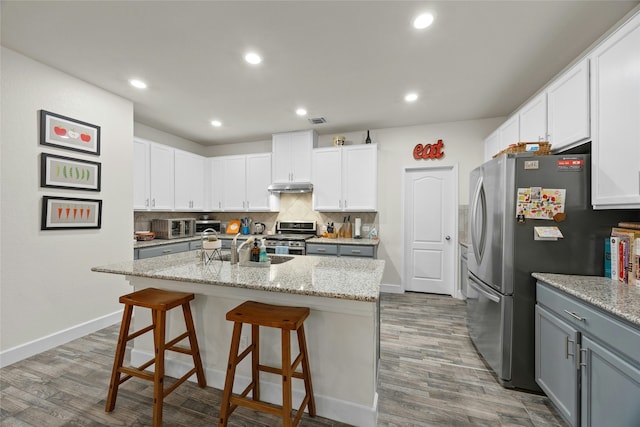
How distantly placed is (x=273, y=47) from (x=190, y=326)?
2.28m

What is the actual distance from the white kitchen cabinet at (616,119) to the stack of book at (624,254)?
7.4 inches

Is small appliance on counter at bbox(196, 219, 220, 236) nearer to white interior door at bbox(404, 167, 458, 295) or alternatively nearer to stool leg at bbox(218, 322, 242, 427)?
white interior door at bbox(404, 167, 458, 295)

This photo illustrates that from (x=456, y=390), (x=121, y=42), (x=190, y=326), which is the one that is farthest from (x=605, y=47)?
(x=121, y=42)

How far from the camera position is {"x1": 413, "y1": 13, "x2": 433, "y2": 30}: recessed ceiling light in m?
1.79

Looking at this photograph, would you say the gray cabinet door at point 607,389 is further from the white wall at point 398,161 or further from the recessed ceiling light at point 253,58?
the recessed ceiling light at point 253,58

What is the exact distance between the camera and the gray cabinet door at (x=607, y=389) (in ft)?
3.75

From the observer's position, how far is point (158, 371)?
1584mm

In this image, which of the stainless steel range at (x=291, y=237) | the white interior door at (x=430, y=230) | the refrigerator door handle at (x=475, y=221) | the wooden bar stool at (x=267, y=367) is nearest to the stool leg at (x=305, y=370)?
the wooden bar stool at (x=267, y=367)

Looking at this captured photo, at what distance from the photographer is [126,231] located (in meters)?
3.13

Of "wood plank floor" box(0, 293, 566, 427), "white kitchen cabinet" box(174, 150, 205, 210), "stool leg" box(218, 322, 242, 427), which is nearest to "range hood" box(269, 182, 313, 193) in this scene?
"white kitchen cabinet" box(174, 150, 205, 210)

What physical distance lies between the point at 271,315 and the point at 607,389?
1.75m

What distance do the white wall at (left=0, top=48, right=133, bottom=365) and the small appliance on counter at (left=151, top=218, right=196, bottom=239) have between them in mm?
790

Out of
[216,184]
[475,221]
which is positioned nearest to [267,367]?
[475,221]

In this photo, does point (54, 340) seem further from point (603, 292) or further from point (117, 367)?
point (603, 292)
